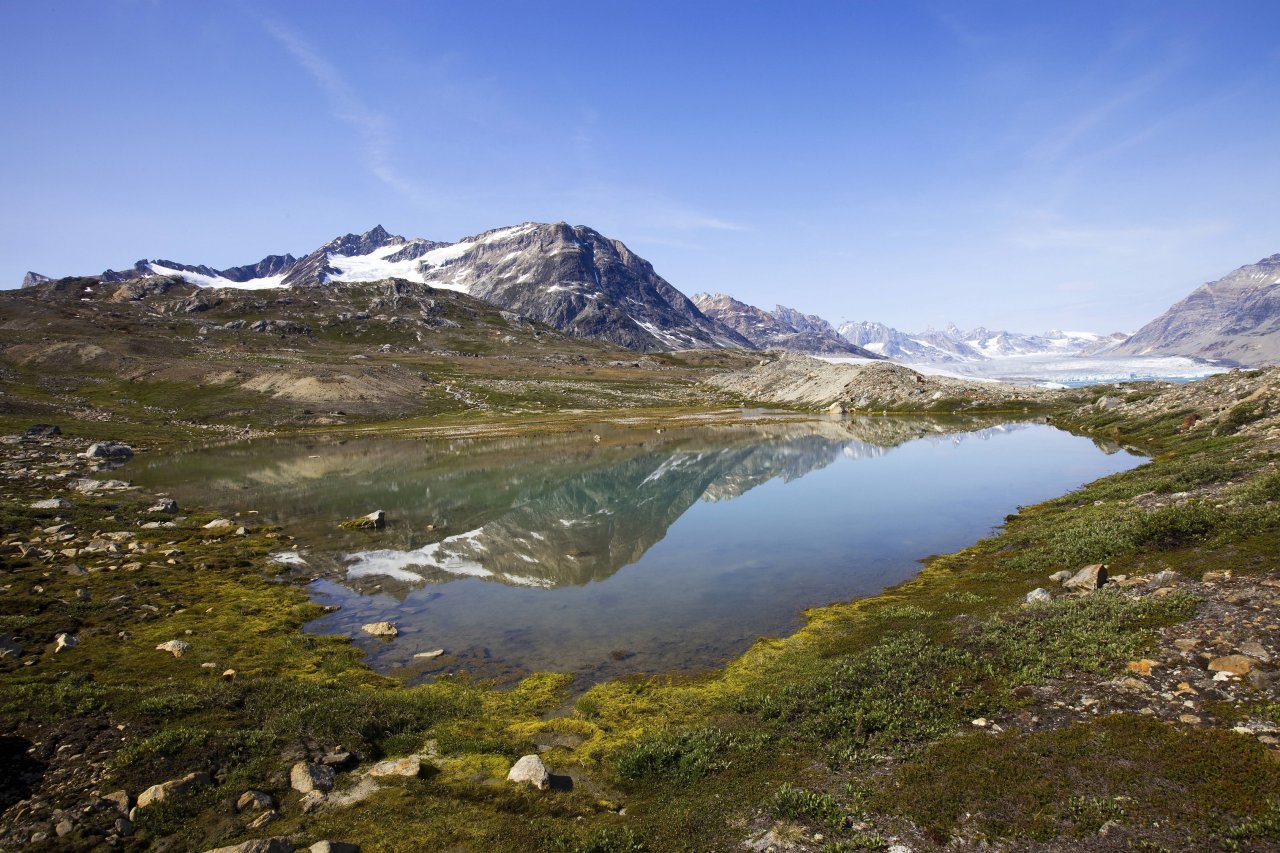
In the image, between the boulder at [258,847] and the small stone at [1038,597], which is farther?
the small stone at [1038,597]

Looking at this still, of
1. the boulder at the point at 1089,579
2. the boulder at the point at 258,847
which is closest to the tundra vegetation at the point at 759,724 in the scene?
the boulder at the point at 1089,579

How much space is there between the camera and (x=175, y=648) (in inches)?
904

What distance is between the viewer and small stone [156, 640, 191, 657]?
22.9m

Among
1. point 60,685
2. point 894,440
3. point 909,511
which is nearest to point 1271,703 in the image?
point 60,685

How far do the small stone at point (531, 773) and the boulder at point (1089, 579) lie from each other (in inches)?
799

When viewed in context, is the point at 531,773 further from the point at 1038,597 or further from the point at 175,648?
the point at 1038,597

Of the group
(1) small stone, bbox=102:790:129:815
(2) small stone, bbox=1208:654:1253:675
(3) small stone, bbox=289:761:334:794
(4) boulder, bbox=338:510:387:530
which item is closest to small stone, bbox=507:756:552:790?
(3) small stone, bbox=289:761:334:794

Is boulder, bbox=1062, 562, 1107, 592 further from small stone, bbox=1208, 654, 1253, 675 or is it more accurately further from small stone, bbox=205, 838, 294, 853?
small stone, bbox=205, 838, 294, 853

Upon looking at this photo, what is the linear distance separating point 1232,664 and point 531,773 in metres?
17.1

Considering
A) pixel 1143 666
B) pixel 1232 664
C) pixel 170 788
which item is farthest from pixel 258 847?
pixel 1232 664

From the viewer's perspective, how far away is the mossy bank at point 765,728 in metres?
11.4

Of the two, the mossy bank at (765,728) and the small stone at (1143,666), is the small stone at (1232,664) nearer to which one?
the mossy bank at (765,728)

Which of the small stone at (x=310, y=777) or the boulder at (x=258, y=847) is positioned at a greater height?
the boulder at (x=258, y=847)

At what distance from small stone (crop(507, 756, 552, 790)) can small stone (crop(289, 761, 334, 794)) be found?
14.0 feet
